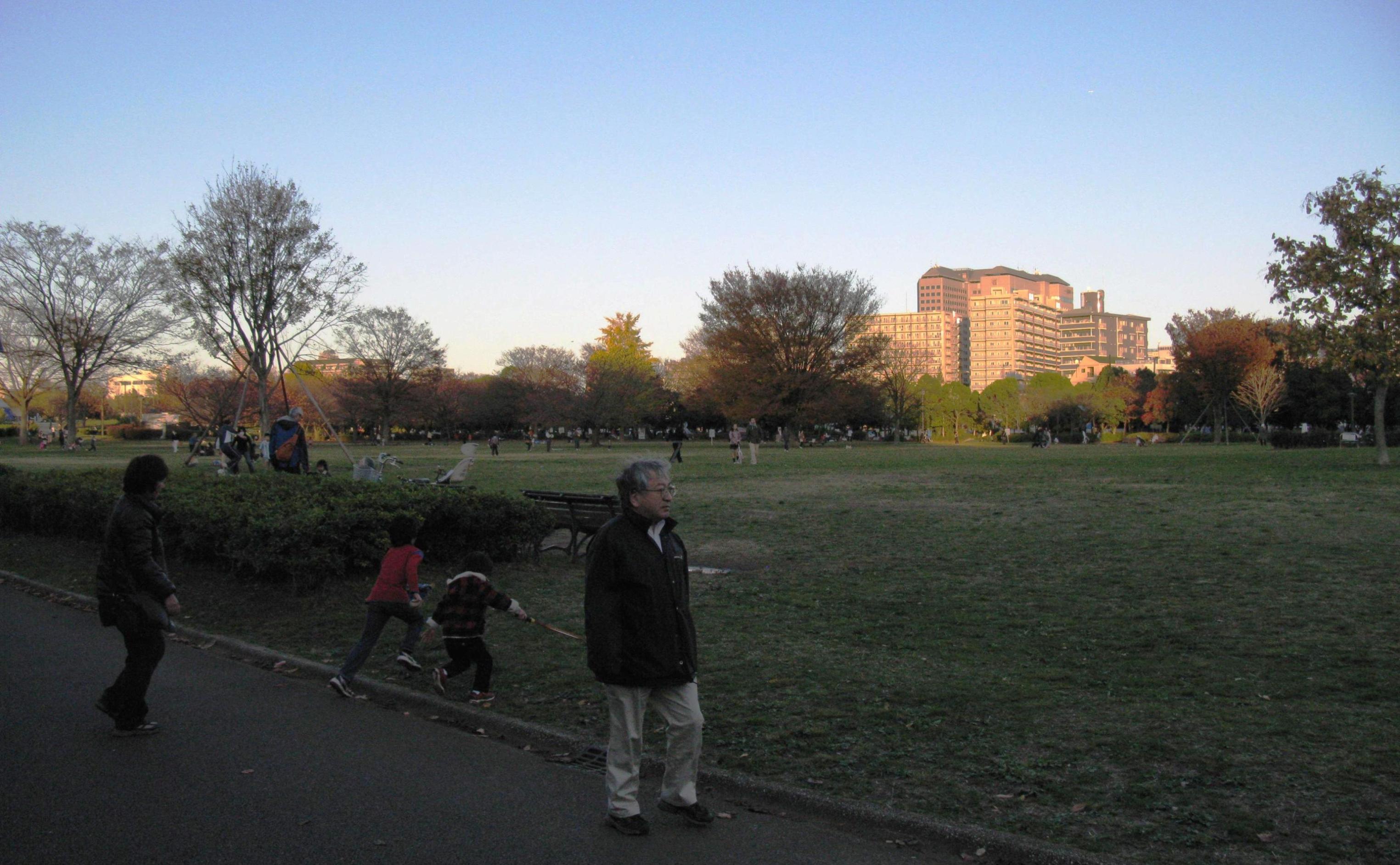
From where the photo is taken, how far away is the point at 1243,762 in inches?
179

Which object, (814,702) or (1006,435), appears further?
(1006,435)

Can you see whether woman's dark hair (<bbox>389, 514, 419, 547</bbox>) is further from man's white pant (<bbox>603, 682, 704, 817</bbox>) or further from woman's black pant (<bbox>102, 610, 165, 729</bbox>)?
man's white pant (<bbox>603, 682, 704, 817</bbox>)

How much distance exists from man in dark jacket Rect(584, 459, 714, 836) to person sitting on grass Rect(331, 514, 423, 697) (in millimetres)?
2693

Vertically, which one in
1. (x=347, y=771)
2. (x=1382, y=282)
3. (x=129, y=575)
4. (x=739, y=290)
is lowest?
(x=347, y=771)

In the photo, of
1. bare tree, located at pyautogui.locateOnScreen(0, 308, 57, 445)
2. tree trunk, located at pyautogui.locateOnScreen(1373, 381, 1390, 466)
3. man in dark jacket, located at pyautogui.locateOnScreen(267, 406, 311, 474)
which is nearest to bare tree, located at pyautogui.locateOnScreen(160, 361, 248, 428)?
bare tree, located at pyautogui.locateOnScreen(0, 308, 57, 445)

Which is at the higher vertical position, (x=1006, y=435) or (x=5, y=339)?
(x=5, y=339)

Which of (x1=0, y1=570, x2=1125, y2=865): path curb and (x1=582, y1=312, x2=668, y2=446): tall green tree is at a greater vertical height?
(x1=582, y1=312, x2=668, y2=446): tall green tree

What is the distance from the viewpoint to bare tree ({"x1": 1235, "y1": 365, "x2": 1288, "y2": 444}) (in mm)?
61250

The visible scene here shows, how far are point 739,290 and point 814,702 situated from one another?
57.9 m

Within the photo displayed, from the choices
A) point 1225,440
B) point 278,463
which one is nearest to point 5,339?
point 278,463

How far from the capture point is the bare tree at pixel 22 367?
54312mm

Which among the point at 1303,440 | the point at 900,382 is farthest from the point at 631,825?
the point at 900,382

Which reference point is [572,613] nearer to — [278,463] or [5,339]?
[278,463]

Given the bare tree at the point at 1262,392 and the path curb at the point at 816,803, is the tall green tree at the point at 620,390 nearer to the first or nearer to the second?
the bare tree at the point at 1262,392
